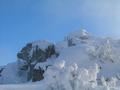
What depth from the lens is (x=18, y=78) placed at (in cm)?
4809

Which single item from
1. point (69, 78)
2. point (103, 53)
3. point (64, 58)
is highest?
point (103, 53)

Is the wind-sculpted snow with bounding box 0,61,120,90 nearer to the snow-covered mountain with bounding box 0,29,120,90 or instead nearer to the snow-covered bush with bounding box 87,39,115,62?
the snow-covered mountain with bounding box 0,29,120,90

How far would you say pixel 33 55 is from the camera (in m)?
47.9

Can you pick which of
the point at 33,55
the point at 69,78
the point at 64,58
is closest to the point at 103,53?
the point at 64,58

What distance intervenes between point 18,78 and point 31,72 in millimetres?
2041

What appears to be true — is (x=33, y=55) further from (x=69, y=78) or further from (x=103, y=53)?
(x=69, y=78)

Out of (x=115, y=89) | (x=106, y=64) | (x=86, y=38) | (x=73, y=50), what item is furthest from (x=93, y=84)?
(x=86, y=38)

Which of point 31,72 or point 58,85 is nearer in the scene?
point 58,85

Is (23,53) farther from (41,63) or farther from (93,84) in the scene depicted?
(93,84)

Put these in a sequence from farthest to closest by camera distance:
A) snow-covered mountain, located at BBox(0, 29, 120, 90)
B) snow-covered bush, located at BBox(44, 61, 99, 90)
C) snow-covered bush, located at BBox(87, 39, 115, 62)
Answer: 1. snow-covered bush, located at BBox(87, 39, 115, 62)
2. snow-covered mountain, located at BBox(0, 29, 120, 90)
3. snow-covered bush, located at BBox(44, 61, 99, 90)

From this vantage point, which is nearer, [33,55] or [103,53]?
[103,53]

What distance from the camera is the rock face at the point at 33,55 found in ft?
156

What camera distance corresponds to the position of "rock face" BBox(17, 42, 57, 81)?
47.5m

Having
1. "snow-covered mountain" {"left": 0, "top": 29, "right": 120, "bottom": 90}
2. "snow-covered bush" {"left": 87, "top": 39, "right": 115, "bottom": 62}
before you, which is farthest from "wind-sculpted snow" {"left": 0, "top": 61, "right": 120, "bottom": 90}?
"snow-covered bush" {"left": 87, "top": 39, "right": 115, "bottom": 62}
